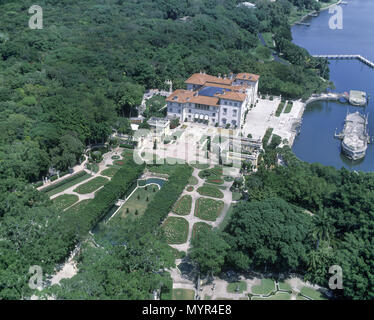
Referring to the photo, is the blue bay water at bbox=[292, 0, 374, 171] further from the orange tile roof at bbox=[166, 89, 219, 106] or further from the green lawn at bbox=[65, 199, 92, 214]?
the green lawn at bbox=[65, 199, 92, 214]

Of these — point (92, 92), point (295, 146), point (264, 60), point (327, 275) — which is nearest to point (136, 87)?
point (92, 92)

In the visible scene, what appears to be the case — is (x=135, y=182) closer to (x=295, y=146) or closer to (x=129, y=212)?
(x=129, y=212)

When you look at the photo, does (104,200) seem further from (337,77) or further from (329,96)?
(337,77)

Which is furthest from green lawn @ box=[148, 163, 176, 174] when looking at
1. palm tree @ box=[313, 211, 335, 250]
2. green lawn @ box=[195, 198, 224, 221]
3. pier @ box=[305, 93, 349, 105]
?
pier @ box=[305, 93, 349, 105]

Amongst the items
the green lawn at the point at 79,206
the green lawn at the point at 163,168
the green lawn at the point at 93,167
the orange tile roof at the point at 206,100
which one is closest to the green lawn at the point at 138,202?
the green lawn at the point at 163,168

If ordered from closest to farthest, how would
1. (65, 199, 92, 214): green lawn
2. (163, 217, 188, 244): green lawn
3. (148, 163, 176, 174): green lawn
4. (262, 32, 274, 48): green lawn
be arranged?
(163, 217, 188, 244): green lawn
(65, 199, 92, 214): green lawn
(148, 163, 176, 174): green lawn
(262, 32, 274, 48): green lawn

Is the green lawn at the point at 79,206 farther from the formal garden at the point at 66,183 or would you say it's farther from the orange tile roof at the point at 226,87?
the orange tile roof at the point at 226,87
